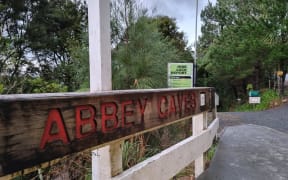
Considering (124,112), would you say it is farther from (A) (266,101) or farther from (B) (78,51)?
(A) (266,101)

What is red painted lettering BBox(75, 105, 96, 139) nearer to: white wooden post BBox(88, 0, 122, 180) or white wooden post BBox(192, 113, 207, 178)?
white wooden post BBox(88, 0, 122, 180)

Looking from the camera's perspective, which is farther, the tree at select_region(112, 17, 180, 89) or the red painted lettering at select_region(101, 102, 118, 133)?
the tree at select_region(112, 17, 180, 89)

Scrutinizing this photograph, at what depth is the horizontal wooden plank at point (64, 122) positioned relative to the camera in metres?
1.10

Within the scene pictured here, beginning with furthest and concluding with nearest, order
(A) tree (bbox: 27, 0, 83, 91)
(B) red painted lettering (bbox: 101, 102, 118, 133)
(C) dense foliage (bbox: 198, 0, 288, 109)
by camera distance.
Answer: (C) dense foliage (bbox: 198, 0, 288, 109) < (A) tree (bbox: 27, 0, 83, 91) < (B) red painted lettering (bbox: 101, 102, 118, 133)

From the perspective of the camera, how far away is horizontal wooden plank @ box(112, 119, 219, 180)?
6.41ft

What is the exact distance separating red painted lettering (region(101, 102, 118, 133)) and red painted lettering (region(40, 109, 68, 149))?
0.27 meters

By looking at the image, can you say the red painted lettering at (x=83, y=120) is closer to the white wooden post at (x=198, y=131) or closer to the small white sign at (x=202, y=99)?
the small white sign at (x=202, y=99)

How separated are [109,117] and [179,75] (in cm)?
555

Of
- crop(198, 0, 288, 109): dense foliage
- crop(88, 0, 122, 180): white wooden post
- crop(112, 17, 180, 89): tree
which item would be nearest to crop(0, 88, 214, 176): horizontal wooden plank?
crop(88, 0, 122, 180): white wooden post

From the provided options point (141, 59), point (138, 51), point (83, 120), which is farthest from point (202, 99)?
point (138, 51)

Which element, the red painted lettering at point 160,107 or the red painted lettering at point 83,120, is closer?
the red painted lettering at point 83,120

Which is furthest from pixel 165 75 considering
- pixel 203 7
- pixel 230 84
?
pixel 203 7

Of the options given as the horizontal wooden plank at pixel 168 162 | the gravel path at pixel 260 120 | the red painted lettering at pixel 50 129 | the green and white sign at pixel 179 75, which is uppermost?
the green and white sign at pixel 179 75

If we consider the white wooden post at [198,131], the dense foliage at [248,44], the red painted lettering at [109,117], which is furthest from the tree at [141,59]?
the dense foliage at [248,44]
